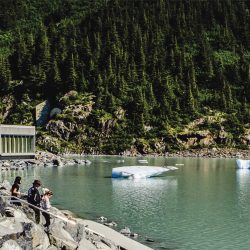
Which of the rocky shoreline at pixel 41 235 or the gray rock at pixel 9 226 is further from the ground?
the gray rock at pixel 9 226

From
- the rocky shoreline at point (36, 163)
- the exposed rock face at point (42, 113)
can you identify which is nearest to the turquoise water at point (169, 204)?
the rocky shoreline at point (36, 163)

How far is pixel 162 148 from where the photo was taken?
171 m

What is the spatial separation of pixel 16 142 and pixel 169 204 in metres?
66.6

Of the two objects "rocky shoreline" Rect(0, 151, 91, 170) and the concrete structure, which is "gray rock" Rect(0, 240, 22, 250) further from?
the concrete structure

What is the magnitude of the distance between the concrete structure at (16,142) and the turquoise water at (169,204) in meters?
24.0

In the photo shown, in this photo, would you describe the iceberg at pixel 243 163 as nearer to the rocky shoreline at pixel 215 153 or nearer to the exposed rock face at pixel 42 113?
the rocky shoreline at pixel 215 153

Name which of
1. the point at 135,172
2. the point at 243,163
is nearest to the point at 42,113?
the point at 243,163

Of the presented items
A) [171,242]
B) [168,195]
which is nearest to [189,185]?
[168,195]

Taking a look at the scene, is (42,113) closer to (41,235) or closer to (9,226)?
(41,235)

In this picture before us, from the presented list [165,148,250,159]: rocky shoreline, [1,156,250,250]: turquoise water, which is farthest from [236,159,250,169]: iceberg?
[165,148,250,159]: rocky shoreline

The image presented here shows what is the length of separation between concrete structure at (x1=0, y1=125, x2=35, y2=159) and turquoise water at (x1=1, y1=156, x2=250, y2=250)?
24.0 meters

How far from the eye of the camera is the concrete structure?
363 feet

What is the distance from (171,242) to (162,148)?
444 ft

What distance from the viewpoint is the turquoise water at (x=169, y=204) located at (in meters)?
37.9
